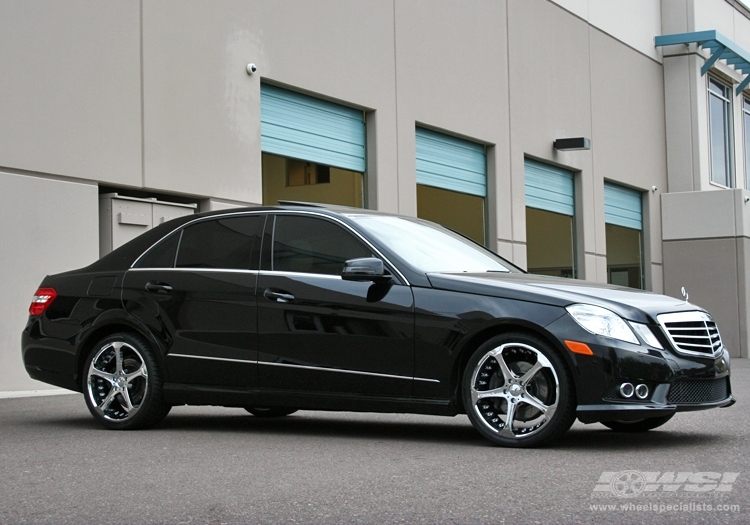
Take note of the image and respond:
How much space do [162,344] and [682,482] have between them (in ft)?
12.7

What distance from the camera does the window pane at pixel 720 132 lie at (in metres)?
31.3

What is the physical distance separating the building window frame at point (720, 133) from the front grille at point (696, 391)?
83.8 ft

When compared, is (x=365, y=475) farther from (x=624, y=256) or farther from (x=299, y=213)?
(x=624, y=256)

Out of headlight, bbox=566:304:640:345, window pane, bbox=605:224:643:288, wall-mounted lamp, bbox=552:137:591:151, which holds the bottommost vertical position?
headlight, bbox=566:304:640:345

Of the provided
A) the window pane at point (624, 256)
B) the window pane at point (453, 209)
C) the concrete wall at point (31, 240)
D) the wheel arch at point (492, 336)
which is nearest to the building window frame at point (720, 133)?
the window pane at point (624, 256)

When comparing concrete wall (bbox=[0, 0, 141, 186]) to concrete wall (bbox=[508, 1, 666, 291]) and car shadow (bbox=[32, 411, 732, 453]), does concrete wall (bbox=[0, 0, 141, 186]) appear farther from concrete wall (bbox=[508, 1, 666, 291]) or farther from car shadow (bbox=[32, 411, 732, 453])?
concrete wall (bbox=[508, 1, 666, 291])

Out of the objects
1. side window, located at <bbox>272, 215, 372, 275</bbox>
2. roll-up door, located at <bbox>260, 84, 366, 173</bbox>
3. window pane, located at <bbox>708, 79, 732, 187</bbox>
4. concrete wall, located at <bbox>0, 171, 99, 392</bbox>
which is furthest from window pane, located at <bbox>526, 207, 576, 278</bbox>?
side window, located at <bbox>272, 215, 372, 275</bbox>

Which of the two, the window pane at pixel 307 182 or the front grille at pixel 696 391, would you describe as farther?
the window pane at pixel 307 182

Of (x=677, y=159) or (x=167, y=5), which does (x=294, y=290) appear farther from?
(x=677, y=159)

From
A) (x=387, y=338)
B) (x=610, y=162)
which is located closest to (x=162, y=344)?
(x=387, y=338)

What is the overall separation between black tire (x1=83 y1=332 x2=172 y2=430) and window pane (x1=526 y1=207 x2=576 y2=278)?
17.2 metres

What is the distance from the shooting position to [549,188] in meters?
24.0

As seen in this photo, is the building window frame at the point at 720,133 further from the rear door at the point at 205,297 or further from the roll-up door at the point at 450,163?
the rear door at the point at 205,297

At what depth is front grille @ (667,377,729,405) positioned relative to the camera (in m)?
6.31
